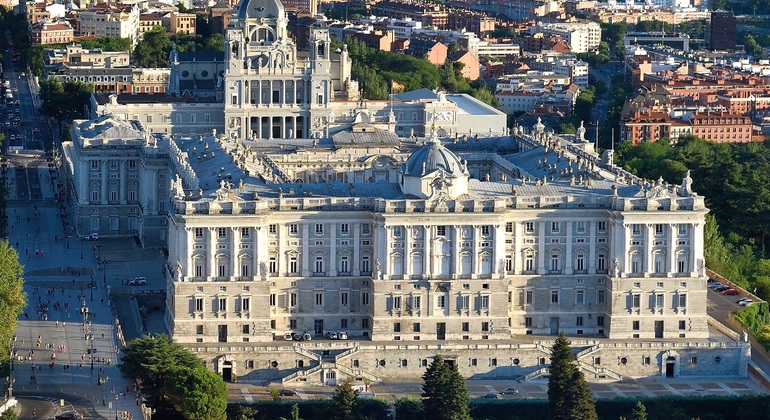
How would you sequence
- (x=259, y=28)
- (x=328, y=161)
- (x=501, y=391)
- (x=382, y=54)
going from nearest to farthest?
(x=501, y=391), (x=328, y=161), (x=259, y=28), (x=382, y=54)

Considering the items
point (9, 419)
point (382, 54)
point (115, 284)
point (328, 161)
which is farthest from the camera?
point (382, 54)

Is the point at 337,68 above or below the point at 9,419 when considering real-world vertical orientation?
above

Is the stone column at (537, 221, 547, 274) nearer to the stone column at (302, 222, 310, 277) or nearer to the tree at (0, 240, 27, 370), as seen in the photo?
the stone column at (302, 222, 310, 277)

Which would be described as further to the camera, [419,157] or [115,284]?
[115,284]

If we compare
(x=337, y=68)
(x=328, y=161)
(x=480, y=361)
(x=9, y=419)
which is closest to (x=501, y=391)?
(x=480, y=361)

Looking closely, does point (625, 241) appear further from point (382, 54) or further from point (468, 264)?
point (382, 54)

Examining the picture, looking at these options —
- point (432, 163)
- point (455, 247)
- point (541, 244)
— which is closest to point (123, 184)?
point (432, 163)

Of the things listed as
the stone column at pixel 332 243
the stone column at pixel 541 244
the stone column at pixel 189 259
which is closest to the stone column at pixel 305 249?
the stone column at pixel 332 243

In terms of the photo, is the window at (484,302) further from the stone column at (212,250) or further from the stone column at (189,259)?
the stone column at (189,259)
